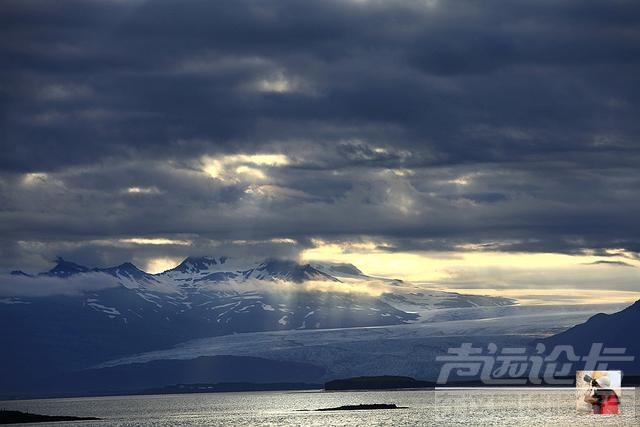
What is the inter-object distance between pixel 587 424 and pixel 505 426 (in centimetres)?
1447

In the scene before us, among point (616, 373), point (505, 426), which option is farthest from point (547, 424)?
point (616, 373)

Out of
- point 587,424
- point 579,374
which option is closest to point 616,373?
point 579,374

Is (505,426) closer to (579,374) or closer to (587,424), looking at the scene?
(587,424)

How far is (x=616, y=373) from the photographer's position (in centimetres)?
12125

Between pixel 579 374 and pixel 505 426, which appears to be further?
pixel 505 426

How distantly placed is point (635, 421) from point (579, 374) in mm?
83086

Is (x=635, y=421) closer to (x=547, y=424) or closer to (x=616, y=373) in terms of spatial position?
(x=547, y=424)

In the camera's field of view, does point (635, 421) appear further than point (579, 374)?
Yes

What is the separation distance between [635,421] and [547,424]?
47.0 ft

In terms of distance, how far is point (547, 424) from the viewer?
655 ft

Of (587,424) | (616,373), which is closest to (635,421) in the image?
(587,424)

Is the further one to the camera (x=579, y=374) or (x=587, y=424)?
(x=587, y=424)

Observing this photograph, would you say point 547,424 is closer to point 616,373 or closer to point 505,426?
point 505,426

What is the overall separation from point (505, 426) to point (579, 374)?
84.0 metres
